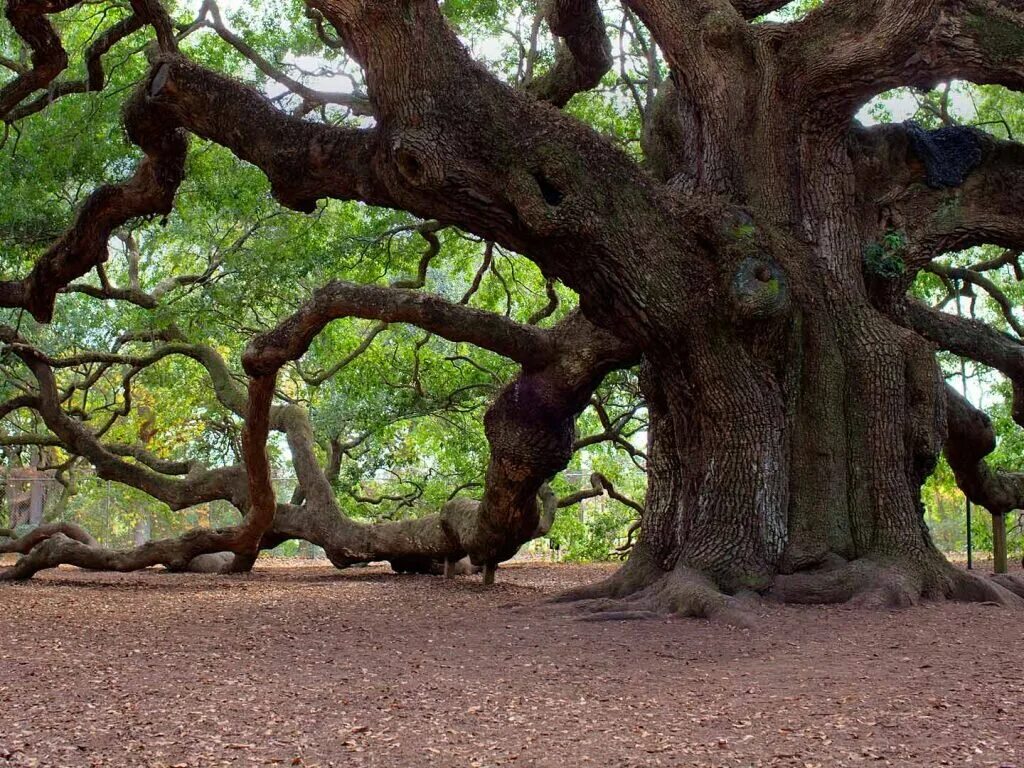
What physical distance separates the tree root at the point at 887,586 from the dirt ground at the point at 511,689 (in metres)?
0.28

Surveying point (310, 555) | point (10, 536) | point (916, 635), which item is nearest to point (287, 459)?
point (310, 555)

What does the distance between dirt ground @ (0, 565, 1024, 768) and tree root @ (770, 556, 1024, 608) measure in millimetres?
282

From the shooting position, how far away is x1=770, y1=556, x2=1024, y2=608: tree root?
244 inches

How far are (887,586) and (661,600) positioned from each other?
4.47ft

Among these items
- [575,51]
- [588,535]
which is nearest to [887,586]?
[575,51]

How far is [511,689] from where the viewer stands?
431cm

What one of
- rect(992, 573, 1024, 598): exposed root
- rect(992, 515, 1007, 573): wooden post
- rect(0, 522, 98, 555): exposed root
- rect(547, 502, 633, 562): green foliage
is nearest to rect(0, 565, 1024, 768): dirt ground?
rect(992, 573, 1024, 598): exposed root

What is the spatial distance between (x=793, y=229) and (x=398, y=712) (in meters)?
4.74

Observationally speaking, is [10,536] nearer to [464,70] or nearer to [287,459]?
[464,70]

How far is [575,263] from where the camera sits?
6555 mm

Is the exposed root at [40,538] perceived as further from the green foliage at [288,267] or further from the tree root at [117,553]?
the green foliage at [288,267]

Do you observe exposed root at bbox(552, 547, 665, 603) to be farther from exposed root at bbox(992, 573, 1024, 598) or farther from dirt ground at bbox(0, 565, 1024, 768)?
exposed root at bbox(992, 573, 1024, 598)

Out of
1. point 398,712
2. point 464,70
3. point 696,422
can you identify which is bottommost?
point 398,712

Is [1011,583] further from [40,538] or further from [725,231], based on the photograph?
[40,538]
